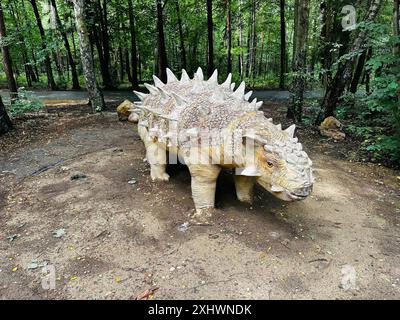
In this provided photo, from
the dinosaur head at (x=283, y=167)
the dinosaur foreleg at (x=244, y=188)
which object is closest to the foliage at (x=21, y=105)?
the dinosaur foreleg at (x=244, y=188)

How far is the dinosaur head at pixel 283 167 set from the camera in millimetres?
3404

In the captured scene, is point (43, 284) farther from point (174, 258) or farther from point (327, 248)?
point (327, 248)

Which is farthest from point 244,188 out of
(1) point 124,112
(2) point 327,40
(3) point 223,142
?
(2) point 327,40

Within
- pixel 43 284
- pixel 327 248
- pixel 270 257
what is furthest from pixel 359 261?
pixel 43 284

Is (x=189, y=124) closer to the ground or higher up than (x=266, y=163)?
higher up

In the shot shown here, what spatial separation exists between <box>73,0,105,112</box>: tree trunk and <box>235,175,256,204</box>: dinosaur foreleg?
8.30 m

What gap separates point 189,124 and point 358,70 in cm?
1189

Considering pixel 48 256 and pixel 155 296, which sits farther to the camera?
pixel 48 256

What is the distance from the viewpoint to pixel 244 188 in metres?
4.68

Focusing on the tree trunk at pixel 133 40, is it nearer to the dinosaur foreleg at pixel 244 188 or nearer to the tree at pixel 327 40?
the tree at pixel 327 40

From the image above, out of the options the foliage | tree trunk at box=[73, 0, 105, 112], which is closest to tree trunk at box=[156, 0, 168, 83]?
tree trunk at box=[73, 0, 105, 112]

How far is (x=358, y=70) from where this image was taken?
43.4ft

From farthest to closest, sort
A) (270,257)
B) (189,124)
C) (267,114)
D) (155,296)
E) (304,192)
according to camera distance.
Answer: (267,114) < (189,124) < (270,257) < (304,192) < (155,296)

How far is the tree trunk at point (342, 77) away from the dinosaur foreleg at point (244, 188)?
5201 mm
